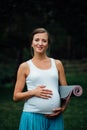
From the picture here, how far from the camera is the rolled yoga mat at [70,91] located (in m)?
3.95

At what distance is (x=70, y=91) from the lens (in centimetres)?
398

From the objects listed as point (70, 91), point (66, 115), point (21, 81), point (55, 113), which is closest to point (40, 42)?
point (21, 81)

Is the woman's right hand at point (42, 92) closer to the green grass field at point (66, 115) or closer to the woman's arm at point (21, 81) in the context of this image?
the woman's arm at point (21, 81)

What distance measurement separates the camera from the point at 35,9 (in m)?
14.3

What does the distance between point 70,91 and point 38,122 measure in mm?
381

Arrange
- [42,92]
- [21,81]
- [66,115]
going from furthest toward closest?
[66,115]
[21,81]
[42,92]

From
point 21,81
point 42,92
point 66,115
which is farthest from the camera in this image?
point 66,115

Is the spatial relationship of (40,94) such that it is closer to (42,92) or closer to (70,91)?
(42,92)

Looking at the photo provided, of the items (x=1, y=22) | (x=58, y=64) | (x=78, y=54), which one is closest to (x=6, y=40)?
(x=1, y=22)

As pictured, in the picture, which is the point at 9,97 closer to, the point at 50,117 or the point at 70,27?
the point at 70,27

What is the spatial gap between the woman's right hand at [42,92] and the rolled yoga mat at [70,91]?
0.16 meters

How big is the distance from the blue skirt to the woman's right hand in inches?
6.8

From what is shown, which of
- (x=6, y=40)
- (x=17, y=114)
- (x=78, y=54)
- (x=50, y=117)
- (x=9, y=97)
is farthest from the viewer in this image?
(x=78, y=54)

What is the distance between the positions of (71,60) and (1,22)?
30.6m
